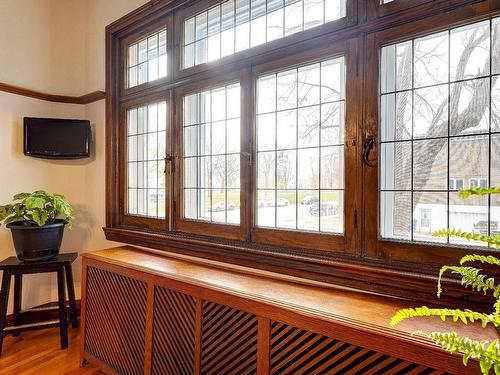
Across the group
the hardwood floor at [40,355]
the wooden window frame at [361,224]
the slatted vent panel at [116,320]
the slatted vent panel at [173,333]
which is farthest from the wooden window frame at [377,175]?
the hardwood floor at [40,355]

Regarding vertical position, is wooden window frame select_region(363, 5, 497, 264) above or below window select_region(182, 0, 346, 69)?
below

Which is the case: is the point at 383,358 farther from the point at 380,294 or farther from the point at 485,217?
the point at 485,217

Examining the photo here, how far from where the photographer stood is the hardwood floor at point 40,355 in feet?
7.35

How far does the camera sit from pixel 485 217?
1.35 meters

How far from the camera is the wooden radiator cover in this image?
1177mm

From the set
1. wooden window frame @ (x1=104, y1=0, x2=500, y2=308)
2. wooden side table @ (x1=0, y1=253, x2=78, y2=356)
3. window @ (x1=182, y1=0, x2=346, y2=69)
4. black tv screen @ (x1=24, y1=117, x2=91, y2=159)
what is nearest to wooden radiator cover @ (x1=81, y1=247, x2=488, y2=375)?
wooden window frame @ (x1=104, y1=0, x2=500, y2=308)

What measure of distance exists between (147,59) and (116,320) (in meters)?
2.13

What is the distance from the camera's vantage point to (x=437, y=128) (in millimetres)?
1455

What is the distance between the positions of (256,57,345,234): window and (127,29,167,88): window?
1114mm

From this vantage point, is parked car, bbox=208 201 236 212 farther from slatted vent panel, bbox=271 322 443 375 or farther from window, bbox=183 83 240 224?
slatted vent panel, bbox=271 322 443 375

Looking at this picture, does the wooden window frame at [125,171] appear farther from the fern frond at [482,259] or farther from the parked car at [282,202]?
the fern frond at [482,259]

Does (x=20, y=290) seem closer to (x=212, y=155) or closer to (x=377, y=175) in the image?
(x=212, y=155)

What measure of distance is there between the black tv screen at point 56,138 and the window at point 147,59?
65cm

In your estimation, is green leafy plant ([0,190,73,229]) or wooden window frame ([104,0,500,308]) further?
green leafy plant ([0,190,73,229])
